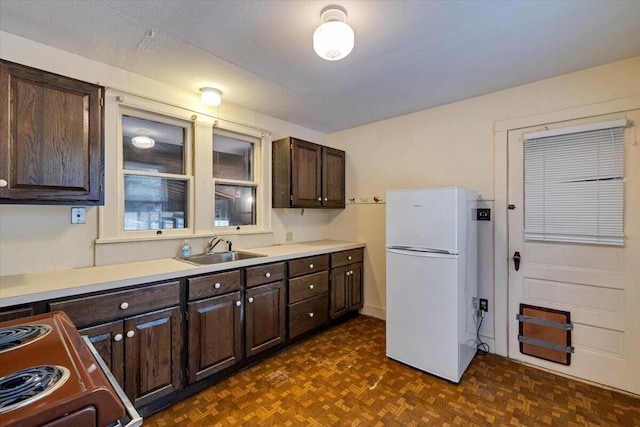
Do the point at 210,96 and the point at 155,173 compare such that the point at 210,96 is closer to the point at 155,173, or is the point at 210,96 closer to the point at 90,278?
the point at 155,173

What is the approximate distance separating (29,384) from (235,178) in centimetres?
258

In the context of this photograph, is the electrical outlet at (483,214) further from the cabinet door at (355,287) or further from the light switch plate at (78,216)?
the light switch plate at (78,216)

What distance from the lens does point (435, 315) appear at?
Answer: 7.70 feet

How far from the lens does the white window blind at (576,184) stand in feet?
7.09

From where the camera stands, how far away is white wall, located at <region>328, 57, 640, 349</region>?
2309mm

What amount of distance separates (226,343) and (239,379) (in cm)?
31

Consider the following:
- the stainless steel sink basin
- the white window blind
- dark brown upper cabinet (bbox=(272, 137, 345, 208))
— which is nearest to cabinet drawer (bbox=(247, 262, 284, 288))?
the stainless steel sink basin

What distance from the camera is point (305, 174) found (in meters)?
3.34

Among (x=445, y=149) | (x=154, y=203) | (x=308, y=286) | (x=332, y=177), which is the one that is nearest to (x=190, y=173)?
(x=154, y=203)

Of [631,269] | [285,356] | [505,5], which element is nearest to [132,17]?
[505,5]

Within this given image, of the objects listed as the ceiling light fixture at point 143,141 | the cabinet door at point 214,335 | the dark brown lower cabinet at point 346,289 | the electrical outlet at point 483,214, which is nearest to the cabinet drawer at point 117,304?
the cabinet door at point 214,335

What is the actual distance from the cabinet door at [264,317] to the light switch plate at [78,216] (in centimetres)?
129

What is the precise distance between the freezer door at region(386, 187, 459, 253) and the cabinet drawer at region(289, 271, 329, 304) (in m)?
0.83

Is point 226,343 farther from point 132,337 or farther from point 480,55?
point 480,55
